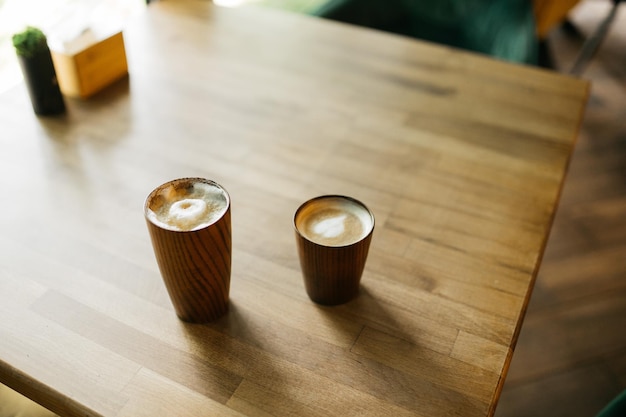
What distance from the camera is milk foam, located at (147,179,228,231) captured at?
0.63 meters

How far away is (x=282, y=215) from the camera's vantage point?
34.0 inches

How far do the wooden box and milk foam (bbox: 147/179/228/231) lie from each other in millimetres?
513

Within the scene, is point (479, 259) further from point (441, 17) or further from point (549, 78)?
point (441, 17)

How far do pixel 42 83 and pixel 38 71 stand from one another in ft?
0.07

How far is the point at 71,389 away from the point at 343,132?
0.62 m

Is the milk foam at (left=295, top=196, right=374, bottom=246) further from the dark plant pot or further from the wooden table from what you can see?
the dark plant pot

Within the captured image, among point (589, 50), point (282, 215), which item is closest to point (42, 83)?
point (282, 215)

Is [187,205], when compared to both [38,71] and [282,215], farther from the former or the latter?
[38,71]

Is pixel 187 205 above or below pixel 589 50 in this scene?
above

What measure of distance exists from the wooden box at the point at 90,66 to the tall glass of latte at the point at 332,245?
1.94 feet

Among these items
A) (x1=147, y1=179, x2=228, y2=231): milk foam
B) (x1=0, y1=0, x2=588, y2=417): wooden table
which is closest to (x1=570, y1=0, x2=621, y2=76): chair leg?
(x1=0, y1=0, x2=588, y2=417): wooden table

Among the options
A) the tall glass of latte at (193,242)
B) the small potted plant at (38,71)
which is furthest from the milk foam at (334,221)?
the small potted plant at (38,71)

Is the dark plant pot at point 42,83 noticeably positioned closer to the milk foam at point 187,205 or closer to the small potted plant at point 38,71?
the small potted plant at point 38,71

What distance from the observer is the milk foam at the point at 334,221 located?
2.26 feet
